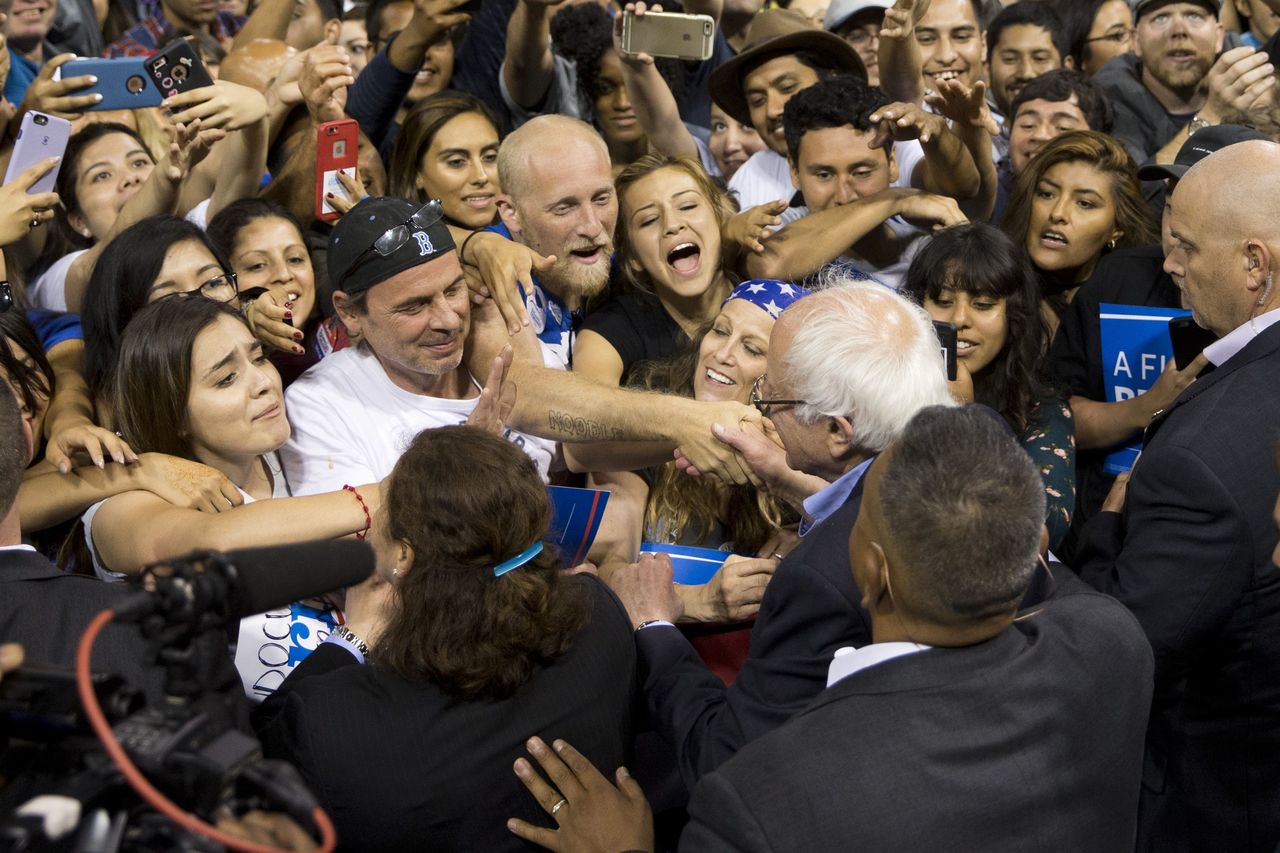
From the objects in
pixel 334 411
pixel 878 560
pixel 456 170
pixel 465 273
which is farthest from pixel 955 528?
pixel 456 170

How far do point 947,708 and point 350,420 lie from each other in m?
2.13

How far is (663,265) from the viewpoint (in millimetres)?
4426

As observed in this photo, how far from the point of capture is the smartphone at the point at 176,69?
15.1 feet

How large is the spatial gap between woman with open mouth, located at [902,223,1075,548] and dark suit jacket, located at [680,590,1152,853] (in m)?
1.96

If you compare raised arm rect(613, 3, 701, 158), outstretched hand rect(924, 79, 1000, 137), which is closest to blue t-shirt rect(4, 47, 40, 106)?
raised arm rect(613, 3, 701, 158)

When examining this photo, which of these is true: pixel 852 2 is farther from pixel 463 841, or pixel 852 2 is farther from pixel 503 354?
pixel 463 841

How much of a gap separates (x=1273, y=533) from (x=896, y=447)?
1.25 m

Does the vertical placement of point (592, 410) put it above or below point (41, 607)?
below

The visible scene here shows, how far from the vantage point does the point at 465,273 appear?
425 cm

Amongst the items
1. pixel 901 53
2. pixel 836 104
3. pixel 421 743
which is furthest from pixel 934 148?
pixel 421 743

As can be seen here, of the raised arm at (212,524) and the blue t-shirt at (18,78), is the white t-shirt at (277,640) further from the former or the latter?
the blue t-shirt at (18,78)

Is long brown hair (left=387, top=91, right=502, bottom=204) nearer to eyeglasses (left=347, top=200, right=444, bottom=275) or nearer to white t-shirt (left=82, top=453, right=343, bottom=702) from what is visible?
eyeglasses (left=347, top=200, right=444, bottom=275)

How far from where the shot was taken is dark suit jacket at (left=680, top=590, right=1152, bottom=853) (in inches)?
81.1

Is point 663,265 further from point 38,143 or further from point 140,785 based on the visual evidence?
point 140,785
